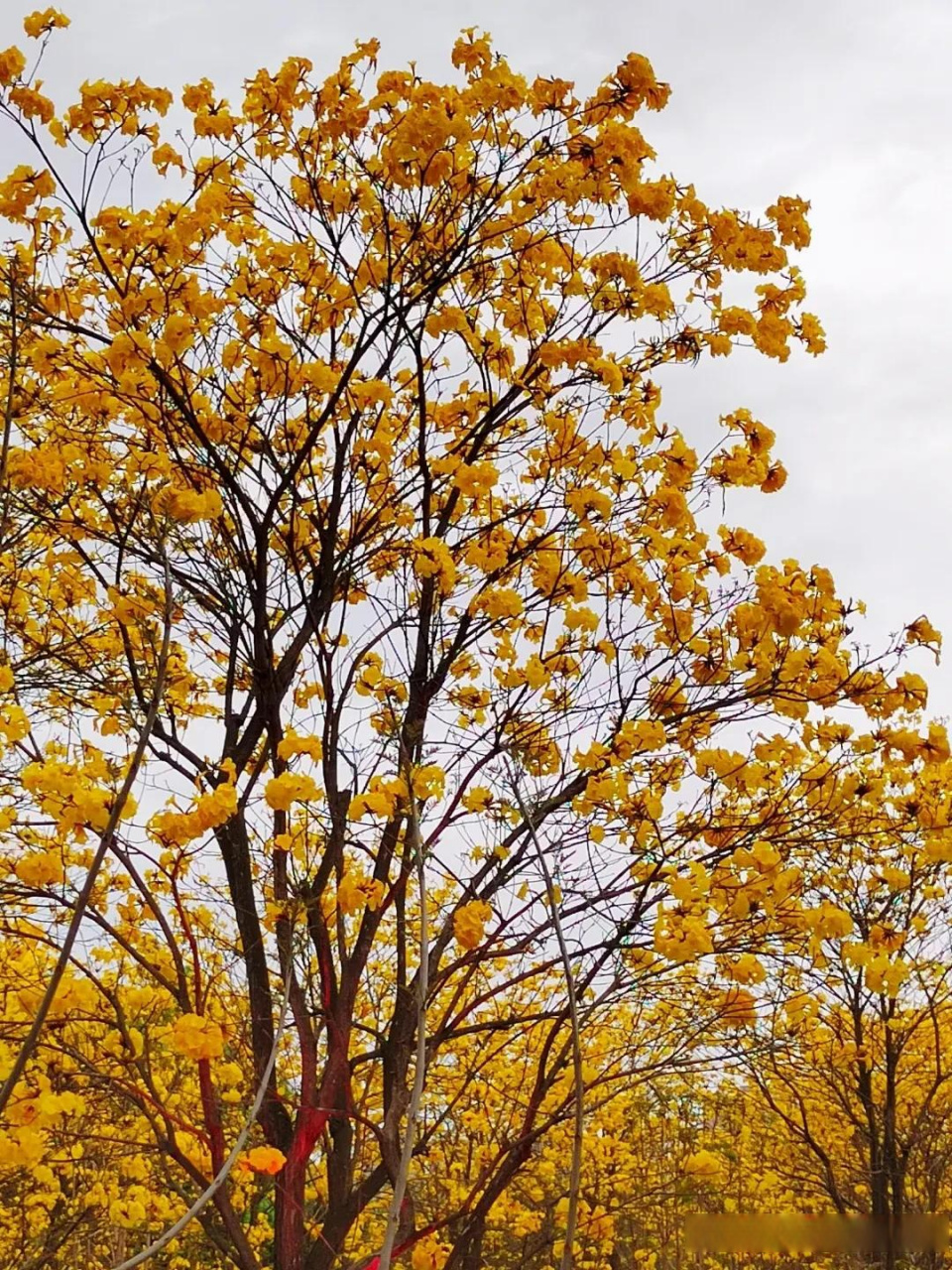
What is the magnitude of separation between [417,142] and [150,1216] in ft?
22.2

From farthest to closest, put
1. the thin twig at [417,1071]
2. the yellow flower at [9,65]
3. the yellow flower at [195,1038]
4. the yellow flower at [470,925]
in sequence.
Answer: the yellow flower at [9,65] → the yellow flower at [470,925] → the yellow flower at [195,1038] → the thin twig at [417,1071]

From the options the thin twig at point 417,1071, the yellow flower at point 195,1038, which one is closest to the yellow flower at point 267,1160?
the yellow flower at point 195,1038

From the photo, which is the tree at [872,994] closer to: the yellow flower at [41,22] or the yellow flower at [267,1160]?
the yellow flower at [267,1160]

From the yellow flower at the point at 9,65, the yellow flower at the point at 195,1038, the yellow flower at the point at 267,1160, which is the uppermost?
the yellow flower at the point at 9,65

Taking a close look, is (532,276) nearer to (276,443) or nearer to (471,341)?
(471,341)

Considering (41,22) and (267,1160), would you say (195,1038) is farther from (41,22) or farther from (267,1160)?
(41,22)

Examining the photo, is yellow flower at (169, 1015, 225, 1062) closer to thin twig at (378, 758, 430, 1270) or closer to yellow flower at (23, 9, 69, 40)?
thin twig at (378, 758, 430, 1270)

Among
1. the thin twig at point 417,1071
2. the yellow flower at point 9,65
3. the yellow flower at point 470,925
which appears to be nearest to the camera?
the thin twig at point 417,1071

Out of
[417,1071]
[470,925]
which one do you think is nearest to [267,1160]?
[470,925]

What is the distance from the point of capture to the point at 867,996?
698cm

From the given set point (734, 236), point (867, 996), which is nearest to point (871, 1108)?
point (867, 996)

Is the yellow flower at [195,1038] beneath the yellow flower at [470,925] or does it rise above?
beneath

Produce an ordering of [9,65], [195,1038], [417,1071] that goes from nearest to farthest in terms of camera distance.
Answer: [417,1071] < [195,1038] < [9,65]

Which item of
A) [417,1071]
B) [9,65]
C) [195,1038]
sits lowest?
[417,1071]
